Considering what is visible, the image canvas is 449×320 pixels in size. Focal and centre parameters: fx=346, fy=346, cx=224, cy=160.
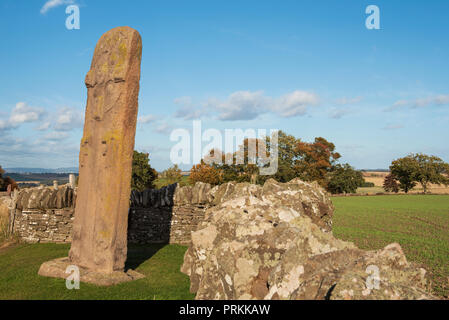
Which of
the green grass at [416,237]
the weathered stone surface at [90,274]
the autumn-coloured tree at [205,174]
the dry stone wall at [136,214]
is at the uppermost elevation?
the autumn-coloured tree at [205,174]

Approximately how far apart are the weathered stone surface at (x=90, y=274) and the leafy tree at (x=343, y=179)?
61576 millimetres

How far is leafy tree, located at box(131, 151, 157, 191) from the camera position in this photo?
185ft

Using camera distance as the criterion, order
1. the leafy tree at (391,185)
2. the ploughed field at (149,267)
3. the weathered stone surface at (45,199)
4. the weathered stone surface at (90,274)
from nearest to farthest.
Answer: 1. the ploughed field at (149,267)
2. the weathered stone surface at (90,274)
3. the weathered stone surface at (45,199)
4. the leafy tree at (391,185)

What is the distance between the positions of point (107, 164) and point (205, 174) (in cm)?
4714

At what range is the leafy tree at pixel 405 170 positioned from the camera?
2943 inches

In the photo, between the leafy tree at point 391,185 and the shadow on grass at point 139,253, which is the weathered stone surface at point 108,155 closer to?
the shadow on grass at point 139,253

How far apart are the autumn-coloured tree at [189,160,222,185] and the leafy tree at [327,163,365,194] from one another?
23471 millimetres

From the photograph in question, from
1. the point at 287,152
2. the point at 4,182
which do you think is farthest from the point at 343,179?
the point at 4,182

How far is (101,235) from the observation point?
328 inches

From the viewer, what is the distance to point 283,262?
5398 millimetres

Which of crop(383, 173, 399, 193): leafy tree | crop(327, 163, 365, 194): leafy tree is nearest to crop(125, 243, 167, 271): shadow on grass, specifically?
crop(327, 163, 365, 194): leafy tree

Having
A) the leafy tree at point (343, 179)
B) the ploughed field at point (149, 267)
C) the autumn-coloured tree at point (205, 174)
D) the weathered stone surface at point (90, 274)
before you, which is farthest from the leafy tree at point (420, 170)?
the weathered stone surface at point (90, 274)
